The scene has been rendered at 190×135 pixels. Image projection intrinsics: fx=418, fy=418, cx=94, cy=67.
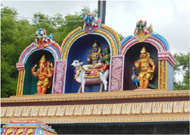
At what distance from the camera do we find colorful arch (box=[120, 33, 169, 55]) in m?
10.9

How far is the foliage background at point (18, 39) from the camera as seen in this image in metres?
18.0

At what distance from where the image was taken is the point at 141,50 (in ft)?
37.1

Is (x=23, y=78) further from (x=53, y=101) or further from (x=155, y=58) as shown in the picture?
(x=155, y=58)

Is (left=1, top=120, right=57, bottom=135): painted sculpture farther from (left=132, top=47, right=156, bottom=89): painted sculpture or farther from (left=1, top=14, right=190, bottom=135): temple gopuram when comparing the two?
(left=132, top=47, right=156, bottom=89): painted sculpture

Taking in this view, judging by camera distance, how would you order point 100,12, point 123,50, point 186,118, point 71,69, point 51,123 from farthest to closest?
point 100,12
point 71,69
point 123,50
point 51,123
point 186,118

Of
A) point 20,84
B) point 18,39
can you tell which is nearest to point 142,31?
point 20,84

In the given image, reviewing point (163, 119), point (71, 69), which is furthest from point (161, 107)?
point (71, 69)

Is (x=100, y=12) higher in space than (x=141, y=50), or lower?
higher

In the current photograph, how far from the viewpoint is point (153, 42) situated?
11.1m

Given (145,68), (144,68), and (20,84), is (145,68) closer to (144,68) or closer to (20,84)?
(144,68)

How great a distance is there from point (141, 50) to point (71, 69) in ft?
7.71

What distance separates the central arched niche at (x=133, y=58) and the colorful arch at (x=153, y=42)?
17 cm

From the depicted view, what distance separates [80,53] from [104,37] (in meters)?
1.18

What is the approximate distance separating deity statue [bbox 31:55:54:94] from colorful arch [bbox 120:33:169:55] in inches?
96.6
